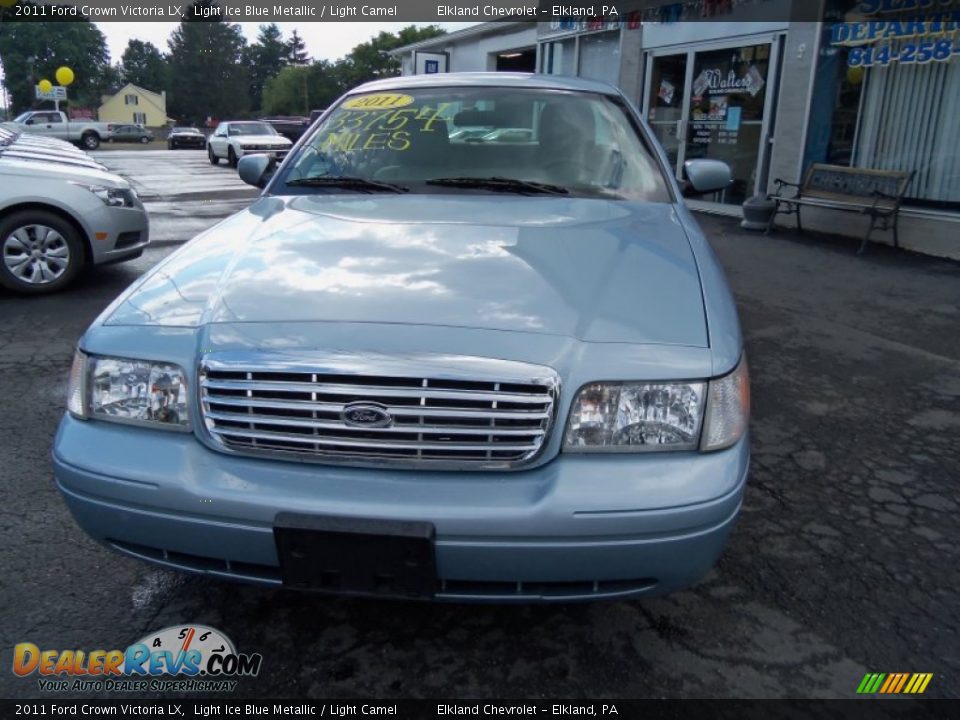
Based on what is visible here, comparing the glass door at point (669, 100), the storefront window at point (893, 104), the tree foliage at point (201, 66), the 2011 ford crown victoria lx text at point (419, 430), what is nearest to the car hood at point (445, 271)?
the 2011 ford crown victoria lx text at point (419, 430)

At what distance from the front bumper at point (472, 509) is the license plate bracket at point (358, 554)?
0.03 m

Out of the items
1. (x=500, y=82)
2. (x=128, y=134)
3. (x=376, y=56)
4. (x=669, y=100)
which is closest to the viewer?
(x=500, y=82)

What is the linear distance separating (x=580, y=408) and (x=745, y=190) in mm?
10541

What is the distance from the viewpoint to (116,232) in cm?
649

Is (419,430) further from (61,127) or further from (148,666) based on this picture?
(61,127)

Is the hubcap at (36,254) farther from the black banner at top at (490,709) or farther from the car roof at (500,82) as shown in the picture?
the black banner at top at (490,709)

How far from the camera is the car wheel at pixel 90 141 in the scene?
42406mm

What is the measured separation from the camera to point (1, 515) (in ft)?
9.68

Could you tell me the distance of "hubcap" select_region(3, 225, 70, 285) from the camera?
6180 millimetres

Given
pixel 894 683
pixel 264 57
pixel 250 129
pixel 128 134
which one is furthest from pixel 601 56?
pixel 264 57

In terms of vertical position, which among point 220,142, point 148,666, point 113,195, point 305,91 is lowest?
point 148,666

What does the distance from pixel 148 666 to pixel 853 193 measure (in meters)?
9.34

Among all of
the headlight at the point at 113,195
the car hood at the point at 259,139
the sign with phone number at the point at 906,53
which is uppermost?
the sign with phone number at the point at 906,53

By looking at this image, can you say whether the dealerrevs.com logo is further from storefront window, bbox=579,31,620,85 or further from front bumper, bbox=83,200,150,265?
storefront window, bbox=579,31,620,85
